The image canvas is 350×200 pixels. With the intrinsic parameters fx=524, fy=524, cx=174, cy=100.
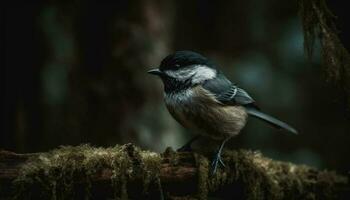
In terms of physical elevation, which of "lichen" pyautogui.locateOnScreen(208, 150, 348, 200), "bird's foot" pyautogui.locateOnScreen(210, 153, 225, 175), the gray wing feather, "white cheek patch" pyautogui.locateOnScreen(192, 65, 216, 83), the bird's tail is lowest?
"lichen" pyautogui.locateOnScreen(208, 150, 348, 200)

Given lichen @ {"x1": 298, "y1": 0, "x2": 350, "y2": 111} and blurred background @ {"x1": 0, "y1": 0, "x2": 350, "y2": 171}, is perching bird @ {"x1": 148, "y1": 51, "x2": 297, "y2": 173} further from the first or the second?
blurred background @ {"x1": 0, "y1": 0, "x2": 350, "y2": 171}

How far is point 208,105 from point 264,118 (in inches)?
23.4

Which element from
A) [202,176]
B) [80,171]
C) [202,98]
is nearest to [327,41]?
[202,98]

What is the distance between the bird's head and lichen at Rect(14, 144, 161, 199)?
100cm

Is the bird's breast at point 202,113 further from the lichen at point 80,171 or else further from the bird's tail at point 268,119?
the lichen at point 80,171

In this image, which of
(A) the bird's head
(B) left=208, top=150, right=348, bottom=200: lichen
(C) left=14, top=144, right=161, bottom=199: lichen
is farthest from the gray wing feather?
(C) left=14, top=144, right=161, bottom=199: lichen

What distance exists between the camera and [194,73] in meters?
4.13

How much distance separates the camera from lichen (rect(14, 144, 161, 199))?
2.81 metres

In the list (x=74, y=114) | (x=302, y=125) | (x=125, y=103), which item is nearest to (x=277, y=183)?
(x=125, y=103)

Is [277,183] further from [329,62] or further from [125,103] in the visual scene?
[125,103]

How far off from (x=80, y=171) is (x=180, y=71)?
56.3 inches

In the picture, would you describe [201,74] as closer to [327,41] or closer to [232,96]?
[232,96]

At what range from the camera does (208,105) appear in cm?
394

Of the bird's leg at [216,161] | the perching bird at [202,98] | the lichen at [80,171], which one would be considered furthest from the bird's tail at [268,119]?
the lichen at [80,171]
